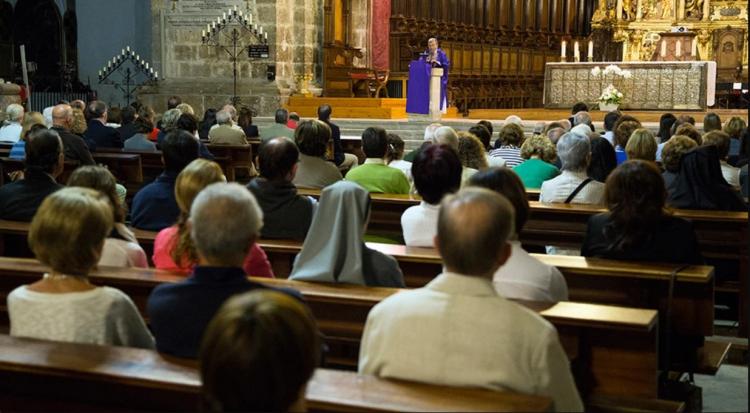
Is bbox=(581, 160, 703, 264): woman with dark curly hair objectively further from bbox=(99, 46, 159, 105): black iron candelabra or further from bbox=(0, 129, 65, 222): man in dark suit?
bbox=(99, 46, 159, 105): black iron candelabra

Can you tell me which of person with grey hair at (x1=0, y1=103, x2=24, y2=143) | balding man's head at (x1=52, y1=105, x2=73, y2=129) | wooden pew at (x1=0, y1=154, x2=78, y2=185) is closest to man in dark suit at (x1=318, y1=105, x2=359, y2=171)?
person with grey hair at (x1=0, y1=103, x2=24, y2=143)

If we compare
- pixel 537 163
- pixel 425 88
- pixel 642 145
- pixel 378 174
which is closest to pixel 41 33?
pixel 425 88

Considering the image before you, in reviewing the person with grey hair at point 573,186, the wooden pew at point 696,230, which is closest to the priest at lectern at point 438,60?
the person with grey hair at point 573,186

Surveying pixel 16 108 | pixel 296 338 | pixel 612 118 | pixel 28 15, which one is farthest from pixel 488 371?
pixel 28 15

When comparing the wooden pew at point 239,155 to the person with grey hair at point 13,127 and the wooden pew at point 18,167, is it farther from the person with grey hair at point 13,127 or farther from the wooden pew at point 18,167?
the wooden pew at point 18,167

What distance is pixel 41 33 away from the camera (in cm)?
2198

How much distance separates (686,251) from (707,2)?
18608 mm

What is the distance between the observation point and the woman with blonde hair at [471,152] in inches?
275

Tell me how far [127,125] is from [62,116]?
3466 millimetres

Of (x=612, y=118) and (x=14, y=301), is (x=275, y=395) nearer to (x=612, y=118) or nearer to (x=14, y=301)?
(x=14, y=301)

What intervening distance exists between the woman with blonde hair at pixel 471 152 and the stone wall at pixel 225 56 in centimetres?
1223

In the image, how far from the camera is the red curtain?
2027cm

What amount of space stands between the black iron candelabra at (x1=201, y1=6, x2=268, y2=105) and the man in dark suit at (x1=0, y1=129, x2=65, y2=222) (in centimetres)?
1281

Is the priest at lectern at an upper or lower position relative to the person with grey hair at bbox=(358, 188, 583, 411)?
upper
